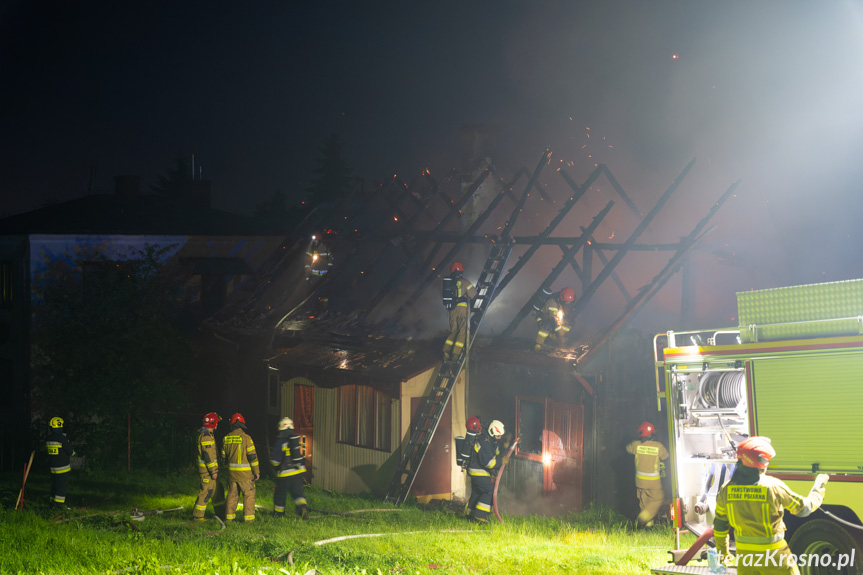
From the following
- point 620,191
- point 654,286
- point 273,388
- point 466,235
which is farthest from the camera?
point 273,388

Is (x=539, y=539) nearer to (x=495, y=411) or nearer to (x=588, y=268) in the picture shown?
(x=495, y=411)

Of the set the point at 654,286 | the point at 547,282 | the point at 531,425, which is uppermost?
the point at 547,282

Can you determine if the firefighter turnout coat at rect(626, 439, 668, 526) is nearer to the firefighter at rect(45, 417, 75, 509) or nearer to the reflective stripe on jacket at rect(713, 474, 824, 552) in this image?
the reflective stripe on jacket at rect(713, 474, 824, 552)

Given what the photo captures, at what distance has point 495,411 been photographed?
1498cm

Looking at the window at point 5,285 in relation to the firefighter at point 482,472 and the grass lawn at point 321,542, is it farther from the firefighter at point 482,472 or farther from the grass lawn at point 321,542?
the firefighter at point 482,472

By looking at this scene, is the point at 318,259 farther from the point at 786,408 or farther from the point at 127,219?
the point at 786,408

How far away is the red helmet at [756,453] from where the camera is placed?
6387mm

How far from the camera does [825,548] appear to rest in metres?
7.43

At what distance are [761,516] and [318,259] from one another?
16.6 metres

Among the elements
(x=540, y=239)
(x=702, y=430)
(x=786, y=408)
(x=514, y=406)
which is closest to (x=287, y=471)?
(x=514, y=406)

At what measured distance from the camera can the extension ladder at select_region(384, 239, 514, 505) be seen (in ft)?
46.8

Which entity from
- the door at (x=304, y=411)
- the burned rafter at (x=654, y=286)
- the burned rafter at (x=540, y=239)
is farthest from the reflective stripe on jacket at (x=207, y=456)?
the burned rafter at (x=540, y=239)

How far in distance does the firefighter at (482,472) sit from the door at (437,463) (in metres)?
2.38

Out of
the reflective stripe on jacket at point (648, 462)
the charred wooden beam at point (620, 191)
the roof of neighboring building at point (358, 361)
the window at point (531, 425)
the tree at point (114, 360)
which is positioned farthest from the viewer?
the tree at point (114, 360)
